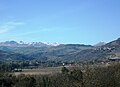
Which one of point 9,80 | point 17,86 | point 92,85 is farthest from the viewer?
point 9,80

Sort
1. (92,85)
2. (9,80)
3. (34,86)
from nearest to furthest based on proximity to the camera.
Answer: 1. (92,85)
2. (34,86)
3. (9,80)

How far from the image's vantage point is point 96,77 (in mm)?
40281

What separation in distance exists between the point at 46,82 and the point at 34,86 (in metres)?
5.45

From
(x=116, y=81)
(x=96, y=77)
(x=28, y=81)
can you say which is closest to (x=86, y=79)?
(x=96, y=77)

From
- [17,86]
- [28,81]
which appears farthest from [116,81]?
[28,81]

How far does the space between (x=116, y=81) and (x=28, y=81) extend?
201 ft

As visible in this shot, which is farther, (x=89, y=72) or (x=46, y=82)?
(x=46, y=82)

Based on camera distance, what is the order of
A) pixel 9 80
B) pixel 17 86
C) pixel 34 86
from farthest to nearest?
pixel 9 80
pixel 34 86
pixel 17 86

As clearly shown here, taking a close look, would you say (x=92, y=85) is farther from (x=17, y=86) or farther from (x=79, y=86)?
(x=17, y=86)

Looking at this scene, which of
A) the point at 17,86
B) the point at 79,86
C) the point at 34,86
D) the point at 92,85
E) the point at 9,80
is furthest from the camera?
the point at 9,80

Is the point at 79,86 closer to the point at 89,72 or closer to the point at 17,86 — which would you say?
the point at 89,72

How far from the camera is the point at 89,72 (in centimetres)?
4194

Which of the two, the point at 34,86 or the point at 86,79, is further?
the point at 34,86

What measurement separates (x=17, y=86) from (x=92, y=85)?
5806 centimetres
